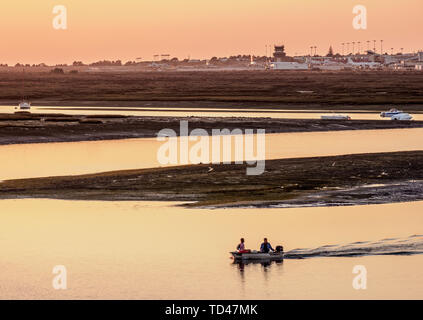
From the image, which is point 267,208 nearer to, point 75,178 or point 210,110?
point 75,178

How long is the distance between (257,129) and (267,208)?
50.9 metres

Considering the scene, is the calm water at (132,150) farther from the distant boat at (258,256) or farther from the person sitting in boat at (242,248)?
the distant boat at (258,256)

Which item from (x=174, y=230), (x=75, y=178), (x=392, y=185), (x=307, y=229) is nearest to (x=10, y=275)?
(x=174, y=230)


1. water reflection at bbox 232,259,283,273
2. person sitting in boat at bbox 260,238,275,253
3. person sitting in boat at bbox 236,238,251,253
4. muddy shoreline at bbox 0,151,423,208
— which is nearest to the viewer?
water reflection at bbox 232,259,283,273

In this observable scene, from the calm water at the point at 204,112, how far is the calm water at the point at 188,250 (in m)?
68.6

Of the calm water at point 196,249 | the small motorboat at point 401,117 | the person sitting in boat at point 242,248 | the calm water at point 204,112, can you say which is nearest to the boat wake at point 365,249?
the calm water at point 196,249

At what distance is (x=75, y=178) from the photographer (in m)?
69.8

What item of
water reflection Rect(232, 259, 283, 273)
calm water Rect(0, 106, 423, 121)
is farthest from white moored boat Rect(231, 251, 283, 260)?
calm water Rect(0, 106, 423, 121)

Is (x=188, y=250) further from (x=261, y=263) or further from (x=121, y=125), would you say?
(x=121, y=125)

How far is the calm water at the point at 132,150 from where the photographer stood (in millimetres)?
77188

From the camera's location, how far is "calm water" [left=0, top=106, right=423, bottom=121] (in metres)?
129

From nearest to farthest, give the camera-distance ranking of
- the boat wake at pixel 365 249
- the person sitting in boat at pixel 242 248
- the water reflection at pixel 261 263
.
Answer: the water reflection at pixel 261 263 → the person sitting in boat at pixel 242 248 → the boat wake at pixel 365 249

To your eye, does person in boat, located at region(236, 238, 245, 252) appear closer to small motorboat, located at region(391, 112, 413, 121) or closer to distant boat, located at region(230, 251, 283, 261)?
distant boat, located at region(230, 251, 283, 261)

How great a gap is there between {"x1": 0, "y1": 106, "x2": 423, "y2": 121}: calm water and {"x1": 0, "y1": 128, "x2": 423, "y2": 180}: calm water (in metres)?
20.4
